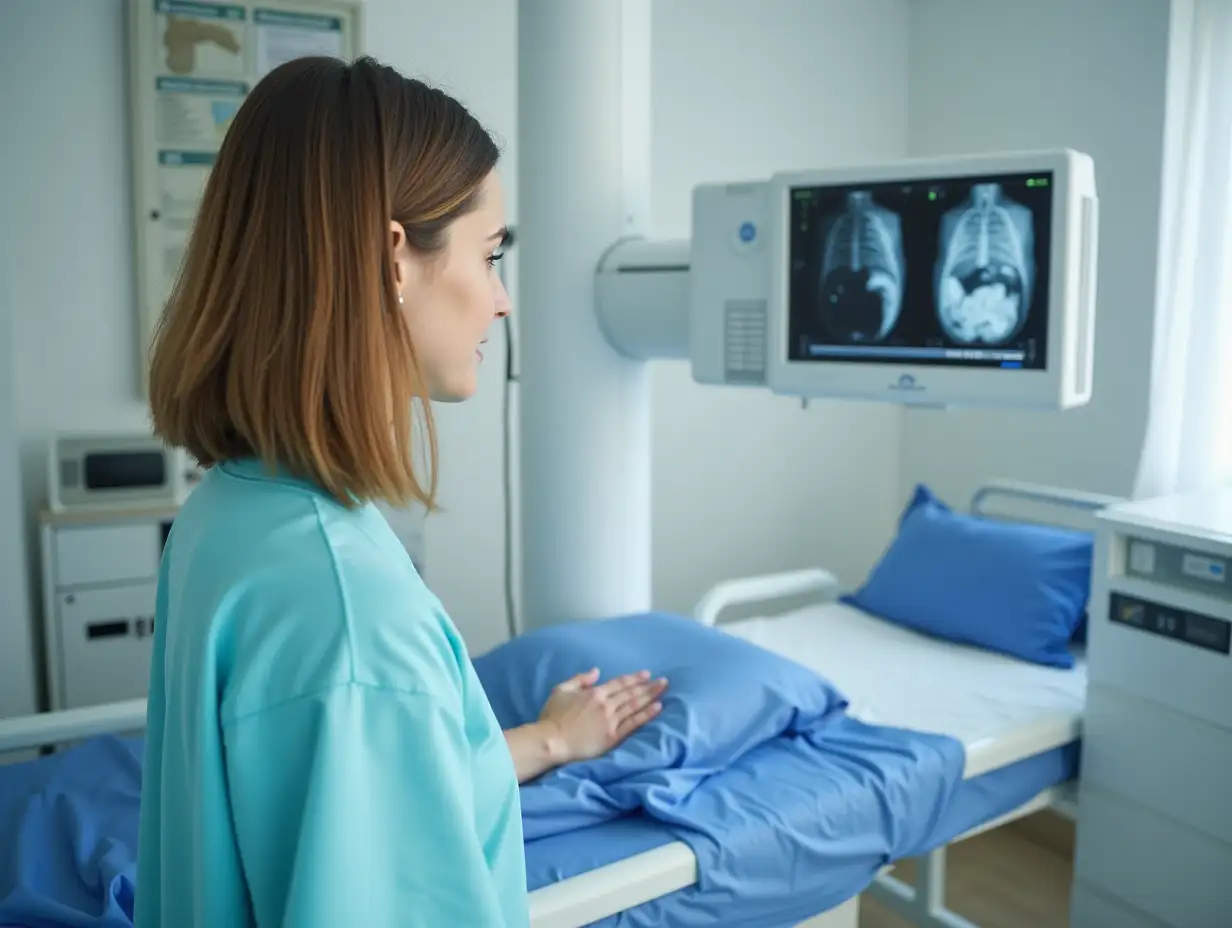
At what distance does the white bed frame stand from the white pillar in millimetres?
322

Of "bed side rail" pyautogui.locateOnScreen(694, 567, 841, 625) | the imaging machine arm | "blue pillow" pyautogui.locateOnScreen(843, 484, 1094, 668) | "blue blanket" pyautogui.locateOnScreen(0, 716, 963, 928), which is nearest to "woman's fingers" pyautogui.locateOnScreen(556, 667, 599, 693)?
"blue blanket" pyautogui.locateOnScreen(0, 716, 963, 928)

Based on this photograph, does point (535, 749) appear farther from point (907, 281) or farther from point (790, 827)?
point (907, 281)

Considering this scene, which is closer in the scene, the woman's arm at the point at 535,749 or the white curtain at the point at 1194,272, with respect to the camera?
the woman's arm at the point at 535,749

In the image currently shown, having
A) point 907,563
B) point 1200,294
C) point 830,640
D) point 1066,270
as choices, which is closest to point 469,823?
point 1066,270

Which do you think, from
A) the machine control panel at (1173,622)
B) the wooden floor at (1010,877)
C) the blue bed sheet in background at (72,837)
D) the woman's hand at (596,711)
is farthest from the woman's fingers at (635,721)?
the wooden floor at (1010,877)

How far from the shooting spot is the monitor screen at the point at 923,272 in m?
1.67

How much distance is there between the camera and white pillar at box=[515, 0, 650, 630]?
2.05m

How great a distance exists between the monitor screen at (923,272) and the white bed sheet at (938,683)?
680 mm

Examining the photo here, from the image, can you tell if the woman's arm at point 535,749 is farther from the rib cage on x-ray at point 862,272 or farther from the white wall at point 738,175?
the white wall at point 738,175

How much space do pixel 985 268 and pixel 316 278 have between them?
47.9 inches

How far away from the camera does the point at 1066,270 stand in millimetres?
1634

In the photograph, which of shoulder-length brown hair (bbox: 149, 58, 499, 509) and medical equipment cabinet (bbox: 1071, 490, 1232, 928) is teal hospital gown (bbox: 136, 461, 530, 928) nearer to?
shoulder-length brown hair (bbox: 149, 58, 499, 509)

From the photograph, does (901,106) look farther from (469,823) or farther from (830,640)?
(469,823)

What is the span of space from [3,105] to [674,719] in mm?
2285
